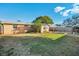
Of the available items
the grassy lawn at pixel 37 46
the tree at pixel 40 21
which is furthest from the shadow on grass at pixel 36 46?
the tree at pixel 40 21

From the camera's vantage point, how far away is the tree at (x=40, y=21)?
7.95ft

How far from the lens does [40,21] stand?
8.14 feet

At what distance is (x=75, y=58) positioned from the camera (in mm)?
2402

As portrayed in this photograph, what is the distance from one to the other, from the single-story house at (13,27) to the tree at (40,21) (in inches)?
2.6

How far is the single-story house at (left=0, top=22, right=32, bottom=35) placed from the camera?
8.05 ft

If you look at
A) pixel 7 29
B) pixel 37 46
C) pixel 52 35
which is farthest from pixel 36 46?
pixel 7 29

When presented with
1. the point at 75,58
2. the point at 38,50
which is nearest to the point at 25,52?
the point at 38,50

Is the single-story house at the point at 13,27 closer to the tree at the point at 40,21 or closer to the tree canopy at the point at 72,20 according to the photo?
the tree at the point at 40,21

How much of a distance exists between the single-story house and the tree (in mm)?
66

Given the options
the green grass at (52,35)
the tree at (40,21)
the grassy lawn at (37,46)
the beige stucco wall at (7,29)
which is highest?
the tree at (40,21)

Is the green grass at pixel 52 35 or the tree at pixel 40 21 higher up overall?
the tree at pixel 40 21

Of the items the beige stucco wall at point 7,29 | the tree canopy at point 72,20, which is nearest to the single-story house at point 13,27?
the beige stucco wall at point 7,29

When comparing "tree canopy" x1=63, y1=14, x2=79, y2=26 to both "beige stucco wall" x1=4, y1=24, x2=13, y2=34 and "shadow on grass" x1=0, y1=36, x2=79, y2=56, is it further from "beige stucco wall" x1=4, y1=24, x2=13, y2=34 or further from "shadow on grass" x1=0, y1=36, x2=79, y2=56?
"beige stucco wall" x1=4, y1=24, x2=13, y2=34

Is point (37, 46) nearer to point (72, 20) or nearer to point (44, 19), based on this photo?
point (44, 19)
